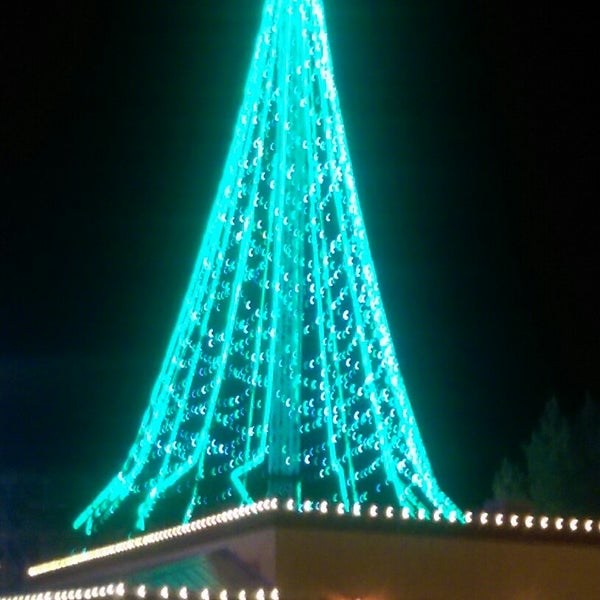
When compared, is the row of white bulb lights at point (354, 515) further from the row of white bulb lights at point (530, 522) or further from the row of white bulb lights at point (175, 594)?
the row of white bulb lights at point (175, 594)

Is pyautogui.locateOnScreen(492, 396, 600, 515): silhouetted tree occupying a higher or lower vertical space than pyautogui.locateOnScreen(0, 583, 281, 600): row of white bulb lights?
higher

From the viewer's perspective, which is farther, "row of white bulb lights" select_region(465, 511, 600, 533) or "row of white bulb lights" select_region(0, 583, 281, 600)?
"row of white bulb lights" select_region(465, 511, 600, 533)

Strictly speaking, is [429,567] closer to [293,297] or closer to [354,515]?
[354,515]

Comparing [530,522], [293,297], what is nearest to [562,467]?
[530,522]

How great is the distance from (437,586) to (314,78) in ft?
23.5

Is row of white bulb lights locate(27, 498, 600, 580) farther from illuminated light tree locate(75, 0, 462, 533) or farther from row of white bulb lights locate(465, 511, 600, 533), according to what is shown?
illuminated light tree locate(75, 0, 462, 533)

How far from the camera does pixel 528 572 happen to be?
1778 cm

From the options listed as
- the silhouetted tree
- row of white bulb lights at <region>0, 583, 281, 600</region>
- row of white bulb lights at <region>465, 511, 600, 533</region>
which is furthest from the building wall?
the silhouetted tree

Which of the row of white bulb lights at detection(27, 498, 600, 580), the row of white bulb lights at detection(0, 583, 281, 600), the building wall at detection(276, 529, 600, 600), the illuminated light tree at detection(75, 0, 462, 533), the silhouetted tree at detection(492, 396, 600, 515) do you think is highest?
the silhouetted tree at detection(492, 396, 600, 515)

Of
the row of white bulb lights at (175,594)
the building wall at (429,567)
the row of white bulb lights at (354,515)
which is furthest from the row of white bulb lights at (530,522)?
the row of white bulb lights at (175,594)

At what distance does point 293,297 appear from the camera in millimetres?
18250

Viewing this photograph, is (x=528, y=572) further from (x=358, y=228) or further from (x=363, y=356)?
(x=358, y=228)

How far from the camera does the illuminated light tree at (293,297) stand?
1817 cm

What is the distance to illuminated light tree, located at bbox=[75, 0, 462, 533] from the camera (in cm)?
1817
